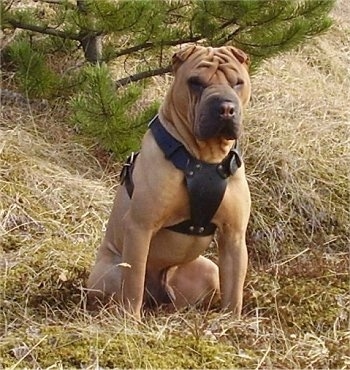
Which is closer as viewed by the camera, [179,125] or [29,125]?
[179,125]

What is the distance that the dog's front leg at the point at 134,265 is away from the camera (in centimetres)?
324

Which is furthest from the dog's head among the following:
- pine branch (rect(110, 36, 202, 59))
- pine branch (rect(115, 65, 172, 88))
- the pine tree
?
pine branch (rect(115, 65, 172, 88))

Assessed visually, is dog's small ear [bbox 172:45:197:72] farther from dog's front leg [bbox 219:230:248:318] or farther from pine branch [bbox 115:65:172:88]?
pine branch [bbox 115:65:172:88]

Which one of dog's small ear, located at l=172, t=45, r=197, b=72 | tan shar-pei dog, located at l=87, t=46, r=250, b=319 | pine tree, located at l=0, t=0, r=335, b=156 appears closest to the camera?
tan shar-pei dog, located at l=87, t=46, r=250, b=319

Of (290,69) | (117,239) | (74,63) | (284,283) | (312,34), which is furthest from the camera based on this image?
(290,69)

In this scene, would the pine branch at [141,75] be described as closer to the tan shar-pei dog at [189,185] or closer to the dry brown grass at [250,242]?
the dry brown grass at [250,242]

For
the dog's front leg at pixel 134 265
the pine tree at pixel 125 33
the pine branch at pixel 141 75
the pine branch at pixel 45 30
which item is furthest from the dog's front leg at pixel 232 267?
the pine branch at pixel 45 30

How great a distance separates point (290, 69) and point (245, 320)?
3609 mm

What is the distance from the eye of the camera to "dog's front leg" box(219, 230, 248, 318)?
3359 millimetres

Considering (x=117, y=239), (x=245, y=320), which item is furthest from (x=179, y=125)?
(x=245, y=320)

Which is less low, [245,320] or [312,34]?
[312,34]

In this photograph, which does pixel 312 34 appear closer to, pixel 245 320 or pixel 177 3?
pixel 177 3

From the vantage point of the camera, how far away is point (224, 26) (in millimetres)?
4965

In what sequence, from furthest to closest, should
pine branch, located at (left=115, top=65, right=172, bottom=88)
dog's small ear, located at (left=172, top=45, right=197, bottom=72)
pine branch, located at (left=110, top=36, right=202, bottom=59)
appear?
pine branch, located at (left=115, top=65, right=172, bottom=88)
pine branch, located at (left=110, top=36, right=202, bottom=59)
dog's small ear, located at (left=172, top=45, right=197, bottom=72)
